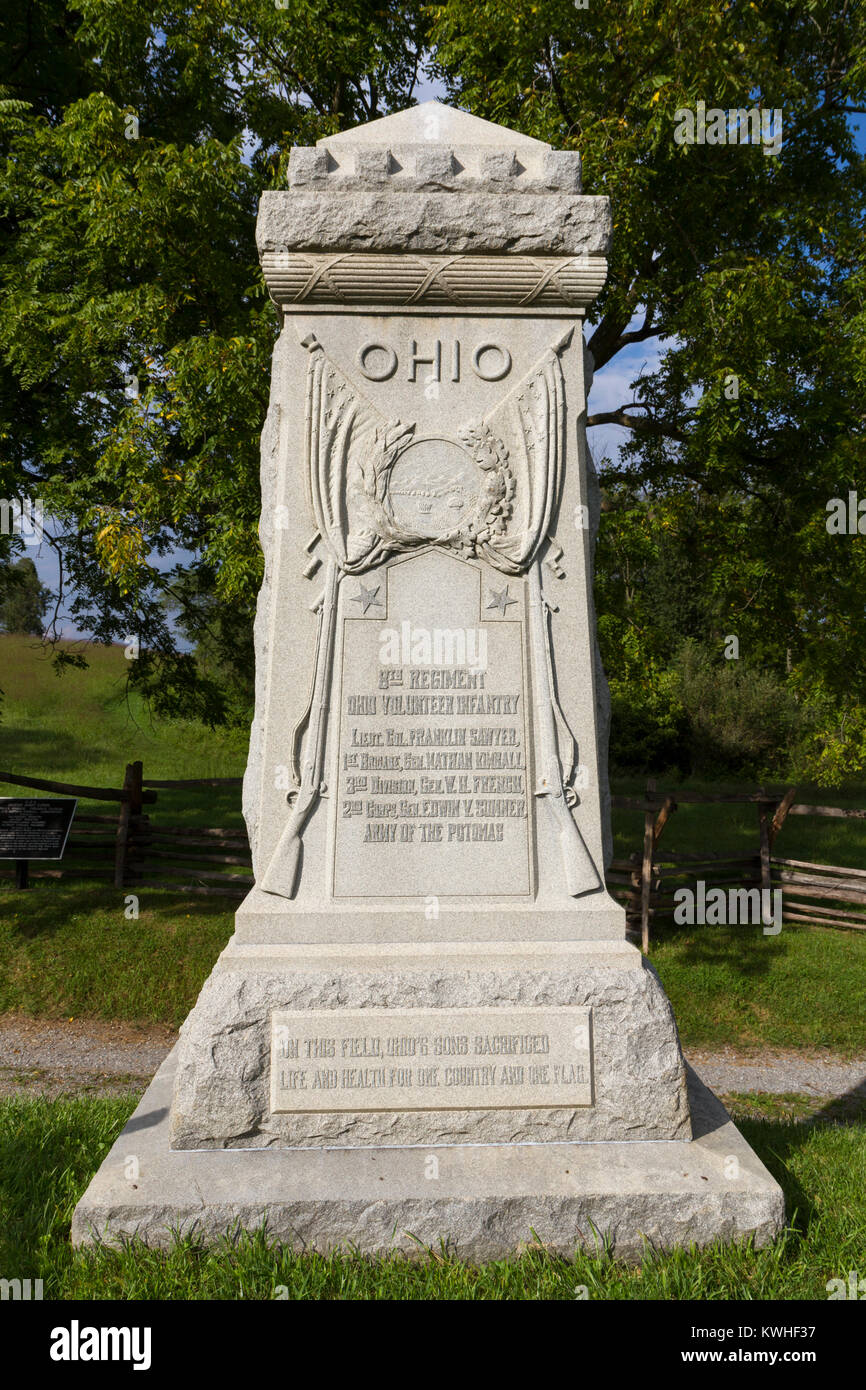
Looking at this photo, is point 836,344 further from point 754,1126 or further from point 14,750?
point 14,750

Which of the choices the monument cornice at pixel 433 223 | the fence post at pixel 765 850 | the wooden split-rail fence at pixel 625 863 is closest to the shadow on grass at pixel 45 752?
the wooden split-rail fence at pixel 625 863

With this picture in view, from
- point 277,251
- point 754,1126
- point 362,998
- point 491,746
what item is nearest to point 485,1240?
point 362,998

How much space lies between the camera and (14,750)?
66.9ft

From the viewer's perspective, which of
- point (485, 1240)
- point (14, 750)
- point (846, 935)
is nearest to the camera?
point (485, 1240)

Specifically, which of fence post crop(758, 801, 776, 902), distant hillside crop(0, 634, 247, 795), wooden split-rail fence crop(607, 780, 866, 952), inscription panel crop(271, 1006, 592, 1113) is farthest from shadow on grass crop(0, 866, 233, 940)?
distant hillside crop(0, 634, 247, 795)

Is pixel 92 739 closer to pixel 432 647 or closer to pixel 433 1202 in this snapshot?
pixel 432 647

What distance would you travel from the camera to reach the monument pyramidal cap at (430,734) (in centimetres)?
354

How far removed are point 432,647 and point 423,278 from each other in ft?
4.91

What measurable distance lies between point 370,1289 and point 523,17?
9358 mm

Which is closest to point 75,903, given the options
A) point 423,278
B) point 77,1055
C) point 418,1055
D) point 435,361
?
point 77,1055

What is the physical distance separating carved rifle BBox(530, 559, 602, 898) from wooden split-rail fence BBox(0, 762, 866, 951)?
6.84m

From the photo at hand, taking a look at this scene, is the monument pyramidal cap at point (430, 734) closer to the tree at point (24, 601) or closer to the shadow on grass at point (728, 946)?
the shadow on grass at point (728, 946)

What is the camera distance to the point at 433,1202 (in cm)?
318

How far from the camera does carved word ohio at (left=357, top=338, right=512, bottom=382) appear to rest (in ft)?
13.0
